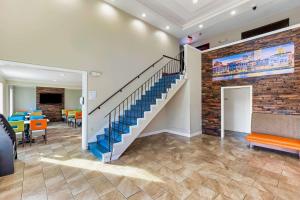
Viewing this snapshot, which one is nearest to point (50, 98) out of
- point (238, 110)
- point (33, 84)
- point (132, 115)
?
point (33, 84)

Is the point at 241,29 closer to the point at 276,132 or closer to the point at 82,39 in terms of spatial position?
the point at 276,132

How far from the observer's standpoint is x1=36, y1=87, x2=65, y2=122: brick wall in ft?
33.3

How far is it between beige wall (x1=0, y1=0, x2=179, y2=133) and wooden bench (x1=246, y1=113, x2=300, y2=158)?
4.54m

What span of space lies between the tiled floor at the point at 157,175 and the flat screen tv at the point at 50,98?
7460 millimetres

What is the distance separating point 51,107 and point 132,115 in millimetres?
9159

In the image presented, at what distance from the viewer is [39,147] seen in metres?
4.38

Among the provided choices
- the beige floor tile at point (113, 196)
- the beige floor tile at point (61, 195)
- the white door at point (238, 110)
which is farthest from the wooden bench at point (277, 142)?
the beige floor tile at point (61, 195)

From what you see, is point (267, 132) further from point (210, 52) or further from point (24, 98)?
Result: point (24, 98)

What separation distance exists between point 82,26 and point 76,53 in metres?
0.88

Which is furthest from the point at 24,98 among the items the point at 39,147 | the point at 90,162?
the point at 90,162

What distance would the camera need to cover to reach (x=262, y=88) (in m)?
4.60

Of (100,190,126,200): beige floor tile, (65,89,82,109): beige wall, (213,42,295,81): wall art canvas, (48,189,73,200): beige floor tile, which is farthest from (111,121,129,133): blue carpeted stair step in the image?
(65,89,82,109): beige wall

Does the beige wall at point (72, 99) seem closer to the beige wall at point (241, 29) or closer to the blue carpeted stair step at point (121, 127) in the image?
the blue carpeted stair step at point (121, 127)

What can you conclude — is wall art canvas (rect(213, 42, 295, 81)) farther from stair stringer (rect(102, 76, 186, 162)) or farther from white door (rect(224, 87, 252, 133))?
stair stringer (rect(102, 76, 186, 162))
